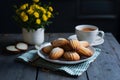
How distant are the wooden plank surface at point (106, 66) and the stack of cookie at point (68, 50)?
0.07 metres

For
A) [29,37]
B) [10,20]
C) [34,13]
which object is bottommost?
[10,20]

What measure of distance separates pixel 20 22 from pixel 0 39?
217 millimetres

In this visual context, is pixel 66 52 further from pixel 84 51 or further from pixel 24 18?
pixel 24 18

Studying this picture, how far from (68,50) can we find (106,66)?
0.64ft

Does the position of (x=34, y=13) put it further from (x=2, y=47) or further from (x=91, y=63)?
(x=91, y=63)

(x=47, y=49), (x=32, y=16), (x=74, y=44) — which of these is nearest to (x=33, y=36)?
(x=32, y=16)

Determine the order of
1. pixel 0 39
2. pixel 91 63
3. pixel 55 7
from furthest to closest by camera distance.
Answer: pixel 55 7 → pixel 0 39 → pixel 91 63

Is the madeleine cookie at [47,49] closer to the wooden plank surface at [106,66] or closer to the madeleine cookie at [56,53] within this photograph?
the madeleine cookie at [56,53]

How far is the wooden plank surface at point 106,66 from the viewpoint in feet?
3.68

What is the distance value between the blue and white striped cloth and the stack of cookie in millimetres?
34

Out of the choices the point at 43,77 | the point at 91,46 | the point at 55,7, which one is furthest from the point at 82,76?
the point at 55,7

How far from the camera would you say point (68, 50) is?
1232mm

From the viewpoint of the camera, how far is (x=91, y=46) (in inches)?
55.3

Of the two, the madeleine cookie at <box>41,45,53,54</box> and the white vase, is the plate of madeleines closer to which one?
the madeleine cookie at <box>41,45,53,54</box>
